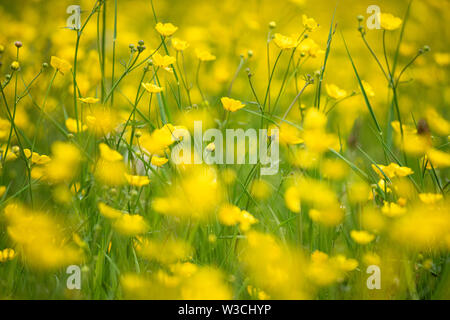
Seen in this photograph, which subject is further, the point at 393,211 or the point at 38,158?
the point at 38,158

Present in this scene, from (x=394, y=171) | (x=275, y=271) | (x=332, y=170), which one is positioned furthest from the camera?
(x=332, y=170)

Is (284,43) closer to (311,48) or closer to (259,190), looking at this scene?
(311,48)

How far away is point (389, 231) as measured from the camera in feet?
3.23

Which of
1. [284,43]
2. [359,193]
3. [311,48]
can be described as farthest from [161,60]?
[359,193]

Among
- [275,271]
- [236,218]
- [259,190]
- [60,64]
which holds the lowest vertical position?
[275,271]

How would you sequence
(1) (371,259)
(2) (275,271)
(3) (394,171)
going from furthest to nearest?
(3) (394,171), (1) (371,259), (2) (275,271)

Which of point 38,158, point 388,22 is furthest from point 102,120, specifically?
point 388,22

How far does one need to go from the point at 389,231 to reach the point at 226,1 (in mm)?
2140

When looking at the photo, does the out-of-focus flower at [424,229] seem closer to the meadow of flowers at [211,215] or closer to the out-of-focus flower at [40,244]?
the meadow of flowers at [211,215]

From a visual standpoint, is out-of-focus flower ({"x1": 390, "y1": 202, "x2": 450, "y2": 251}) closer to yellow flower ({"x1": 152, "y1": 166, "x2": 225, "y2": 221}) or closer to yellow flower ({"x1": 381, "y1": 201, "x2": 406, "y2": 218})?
yellow flower ({"x1": 381, "y1": 201, "x2": 406, "y2": 218})

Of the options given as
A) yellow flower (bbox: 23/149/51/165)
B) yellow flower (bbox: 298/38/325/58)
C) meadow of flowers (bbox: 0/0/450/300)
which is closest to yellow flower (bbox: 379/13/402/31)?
meadow of flowers (bbox: 0/0/450/300)

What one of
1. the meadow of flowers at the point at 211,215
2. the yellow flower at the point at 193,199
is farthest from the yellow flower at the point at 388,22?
the yellow flower at the point at 193,199

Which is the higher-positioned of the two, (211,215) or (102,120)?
(102,120)
